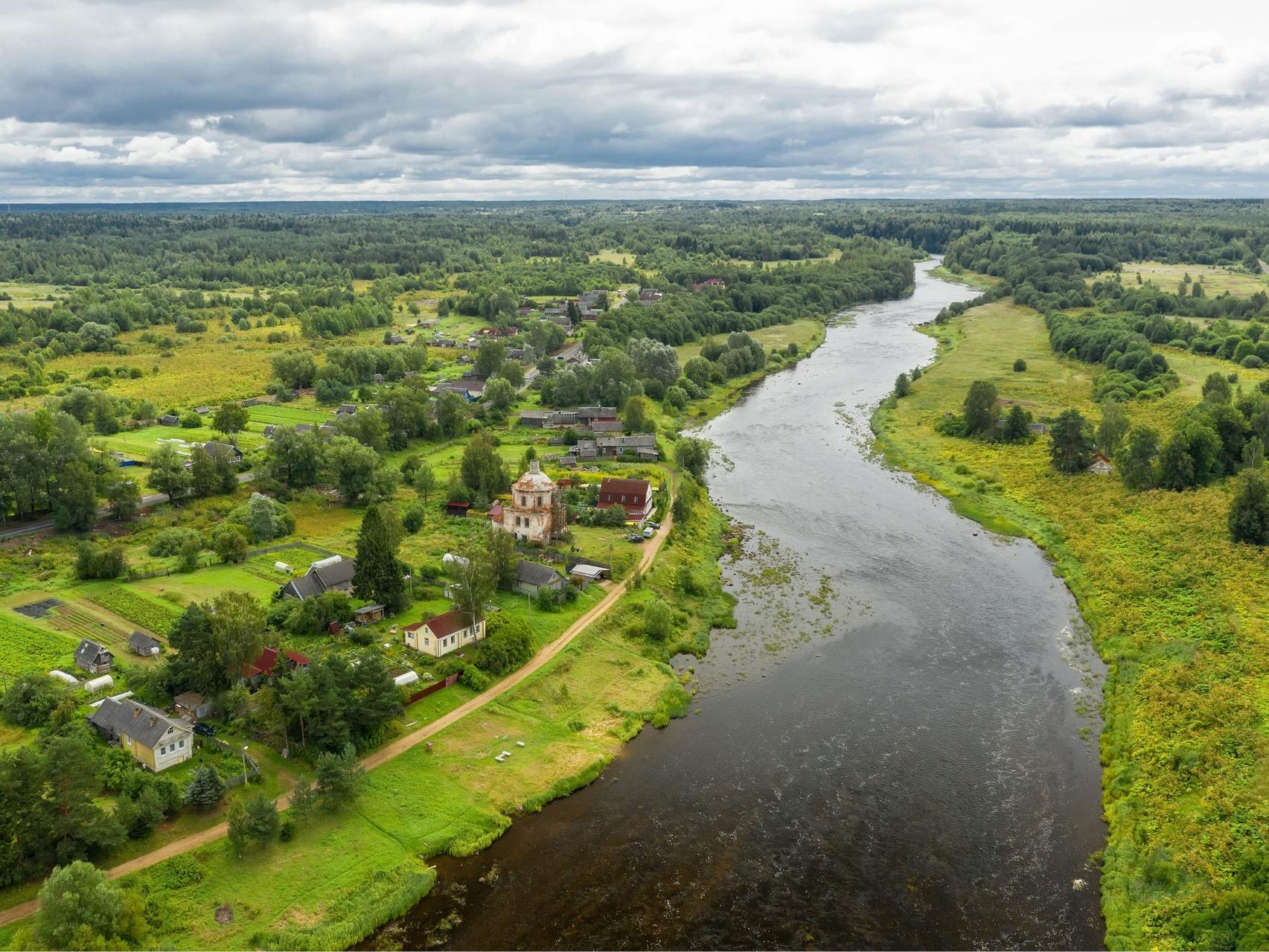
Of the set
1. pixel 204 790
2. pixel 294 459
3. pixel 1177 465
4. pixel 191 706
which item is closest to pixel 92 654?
pixel 191 706

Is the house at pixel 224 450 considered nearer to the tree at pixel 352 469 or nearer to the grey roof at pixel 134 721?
the tree at pixel 352 469

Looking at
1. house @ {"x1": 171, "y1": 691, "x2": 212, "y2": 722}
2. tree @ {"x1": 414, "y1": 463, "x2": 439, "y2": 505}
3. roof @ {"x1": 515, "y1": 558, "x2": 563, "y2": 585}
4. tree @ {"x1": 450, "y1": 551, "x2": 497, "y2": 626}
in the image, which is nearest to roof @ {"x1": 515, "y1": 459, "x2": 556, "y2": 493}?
roof @ {"x1": 515, "y1": 558, "x2": 563, "y2": 585}

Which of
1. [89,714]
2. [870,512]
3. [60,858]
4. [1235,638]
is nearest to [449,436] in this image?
[870,512]

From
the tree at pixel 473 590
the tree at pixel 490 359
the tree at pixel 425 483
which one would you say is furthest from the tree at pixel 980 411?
the tree at pixel 473 590

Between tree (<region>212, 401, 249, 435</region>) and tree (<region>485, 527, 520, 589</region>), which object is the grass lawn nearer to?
tree (<region>212, 401, 249, 435</region>)

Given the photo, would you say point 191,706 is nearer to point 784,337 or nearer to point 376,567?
point 376,567
